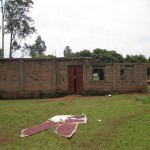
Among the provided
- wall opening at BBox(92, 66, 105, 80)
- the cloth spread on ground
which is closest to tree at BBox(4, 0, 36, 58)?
wall opening at BBox(92, 66, 105, 80)

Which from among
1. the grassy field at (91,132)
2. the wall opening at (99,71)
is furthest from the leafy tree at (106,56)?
the grassy field at (91,132)

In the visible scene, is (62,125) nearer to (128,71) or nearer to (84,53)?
(128,71)

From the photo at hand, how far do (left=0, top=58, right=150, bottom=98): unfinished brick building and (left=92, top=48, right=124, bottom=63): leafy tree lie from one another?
29.6m

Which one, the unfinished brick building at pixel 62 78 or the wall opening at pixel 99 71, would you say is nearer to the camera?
the unfinished brick building at pixel 62 78

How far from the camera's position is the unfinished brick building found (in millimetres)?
23984

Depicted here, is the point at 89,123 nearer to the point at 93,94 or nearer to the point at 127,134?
the point at 127,134

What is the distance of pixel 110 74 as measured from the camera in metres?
24.1

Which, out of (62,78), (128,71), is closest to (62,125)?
(62,78)

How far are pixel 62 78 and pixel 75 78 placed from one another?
104 cm

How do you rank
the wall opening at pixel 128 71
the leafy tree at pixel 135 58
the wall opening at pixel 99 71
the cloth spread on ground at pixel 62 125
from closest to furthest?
the cloth spread on ground at pixel 62 125, the wall opening at pixel 99 71, the wall opening at pixel 128 71, the leafy tree at pixel 135 58

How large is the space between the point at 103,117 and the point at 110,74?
1098cm

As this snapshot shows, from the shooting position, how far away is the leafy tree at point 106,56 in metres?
55.0

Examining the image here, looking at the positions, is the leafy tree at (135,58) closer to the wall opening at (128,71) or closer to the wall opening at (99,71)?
the wall opening at (99,71)

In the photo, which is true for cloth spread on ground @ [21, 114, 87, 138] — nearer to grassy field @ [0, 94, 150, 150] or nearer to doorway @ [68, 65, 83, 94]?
grassy field @ [0, 94, 150, 150]
